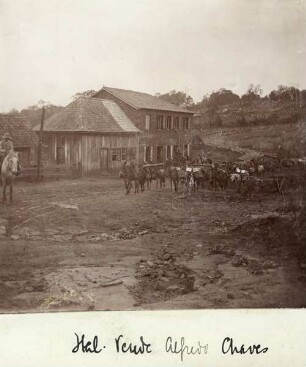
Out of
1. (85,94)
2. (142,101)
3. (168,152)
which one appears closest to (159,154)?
(168,152)

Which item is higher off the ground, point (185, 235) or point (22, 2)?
point (22, 2)

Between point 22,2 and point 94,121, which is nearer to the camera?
point 22,2

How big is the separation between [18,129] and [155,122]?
2.89ft

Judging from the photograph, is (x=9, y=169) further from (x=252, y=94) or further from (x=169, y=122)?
(x=252, y=94)

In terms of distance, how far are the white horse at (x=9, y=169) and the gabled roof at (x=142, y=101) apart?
626 mm

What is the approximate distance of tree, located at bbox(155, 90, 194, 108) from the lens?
251 centimetres

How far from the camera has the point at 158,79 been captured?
8.13ft

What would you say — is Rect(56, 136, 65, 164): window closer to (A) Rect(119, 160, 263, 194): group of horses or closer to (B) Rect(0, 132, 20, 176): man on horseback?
(B) Rect(0, 132, 20, 176): man on horseback

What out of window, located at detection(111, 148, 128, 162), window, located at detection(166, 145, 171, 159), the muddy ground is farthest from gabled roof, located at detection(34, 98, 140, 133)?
the muddy ground

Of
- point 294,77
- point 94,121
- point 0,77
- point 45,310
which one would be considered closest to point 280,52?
point 294,77

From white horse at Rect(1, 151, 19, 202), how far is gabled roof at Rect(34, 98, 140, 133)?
0.73 feet

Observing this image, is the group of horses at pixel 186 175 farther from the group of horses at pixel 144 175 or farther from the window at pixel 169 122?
the window at pixel 169 122

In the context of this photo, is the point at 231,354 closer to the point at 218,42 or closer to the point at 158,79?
the point at 158,79

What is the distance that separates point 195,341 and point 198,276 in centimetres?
37
